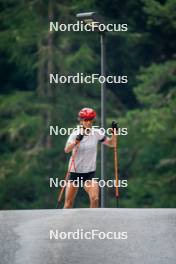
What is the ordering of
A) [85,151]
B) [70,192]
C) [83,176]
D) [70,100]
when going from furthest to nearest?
[70,100] → [70,192] → [83,176] → [85,151]

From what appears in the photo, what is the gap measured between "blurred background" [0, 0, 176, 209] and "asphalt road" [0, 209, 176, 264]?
20.6m

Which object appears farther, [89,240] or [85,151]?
[85,151]

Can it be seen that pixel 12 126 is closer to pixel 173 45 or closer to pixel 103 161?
pixel 173 45

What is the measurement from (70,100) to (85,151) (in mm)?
Answer: 21999

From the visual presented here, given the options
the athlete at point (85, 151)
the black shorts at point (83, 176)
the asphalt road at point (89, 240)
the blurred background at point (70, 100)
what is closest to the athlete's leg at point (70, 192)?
the athlete at point (85, 151)

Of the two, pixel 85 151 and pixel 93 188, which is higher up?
pixel 85 151

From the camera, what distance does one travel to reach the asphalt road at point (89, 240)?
13102mm

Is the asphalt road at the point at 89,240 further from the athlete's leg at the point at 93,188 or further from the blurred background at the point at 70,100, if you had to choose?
the blurred background at the point at 70,100

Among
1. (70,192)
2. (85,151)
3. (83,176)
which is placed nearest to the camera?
(85,151)

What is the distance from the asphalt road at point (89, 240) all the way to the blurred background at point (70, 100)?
20594 mm

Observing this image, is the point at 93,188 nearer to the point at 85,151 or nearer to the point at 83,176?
the point at 83,176

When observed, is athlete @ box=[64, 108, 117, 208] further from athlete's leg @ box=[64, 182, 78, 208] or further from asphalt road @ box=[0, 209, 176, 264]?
asphalt road @ box=[0, 209, 176, 264]

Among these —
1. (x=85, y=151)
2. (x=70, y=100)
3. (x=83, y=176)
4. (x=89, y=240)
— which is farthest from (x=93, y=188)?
(x=70, y=100)

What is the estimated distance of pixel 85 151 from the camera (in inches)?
649
